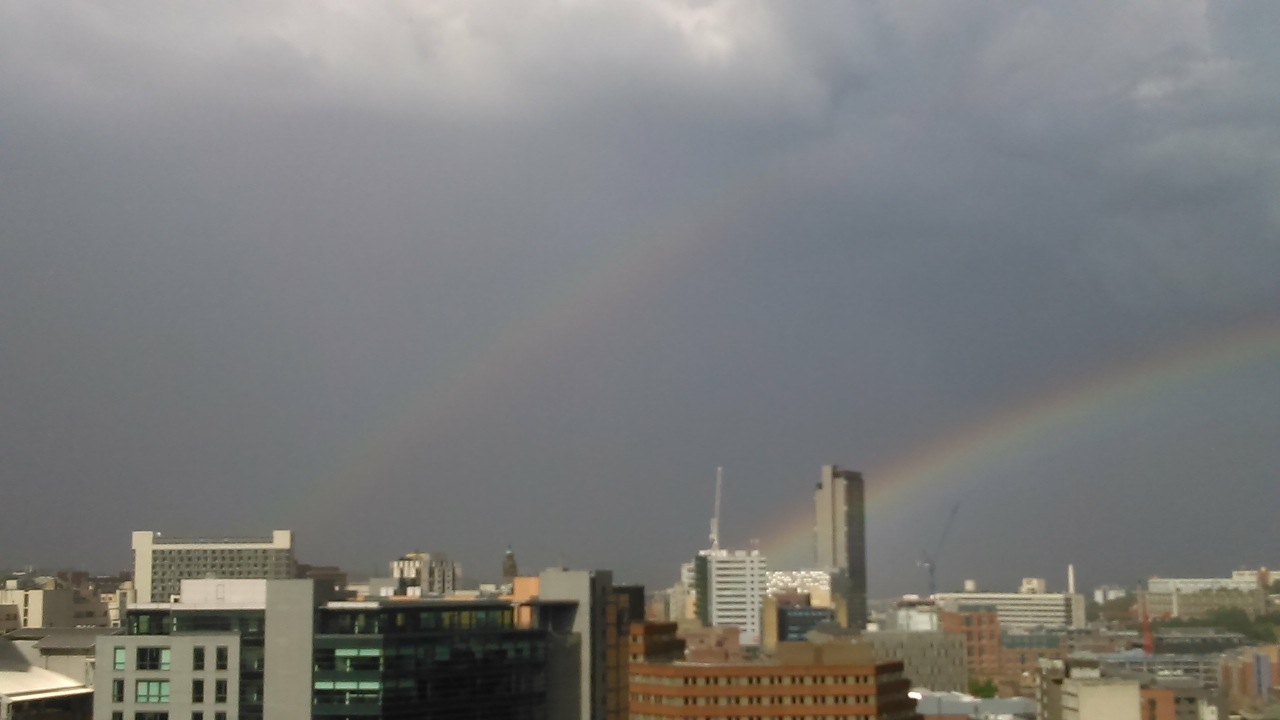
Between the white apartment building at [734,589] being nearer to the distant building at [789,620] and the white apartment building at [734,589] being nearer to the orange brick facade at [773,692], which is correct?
the distant building at [789,620]

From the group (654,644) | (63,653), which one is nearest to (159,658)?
(654,644)

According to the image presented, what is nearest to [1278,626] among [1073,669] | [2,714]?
[1073,669]

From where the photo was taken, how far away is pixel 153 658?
48688 mm

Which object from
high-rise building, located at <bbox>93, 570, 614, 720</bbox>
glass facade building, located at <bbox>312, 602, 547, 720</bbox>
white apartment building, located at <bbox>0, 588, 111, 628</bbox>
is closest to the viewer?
glass facade building, located at <bbox>312, 602, 547, 720</bbox>

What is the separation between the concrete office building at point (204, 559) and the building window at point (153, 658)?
348 ft

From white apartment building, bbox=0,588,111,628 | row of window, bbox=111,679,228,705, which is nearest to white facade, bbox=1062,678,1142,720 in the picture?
row of window, bbox=111,679,228,705

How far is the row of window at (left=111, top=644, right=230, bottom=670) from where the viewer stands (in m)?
48.4

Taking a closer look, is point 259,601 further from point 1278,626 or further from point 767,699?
point 1278,626

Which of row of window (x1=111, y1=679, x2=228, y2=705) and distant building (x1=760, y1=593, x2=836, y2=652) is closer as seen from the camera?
row of window (x1=111, y1=679, x2=228, y2=705)

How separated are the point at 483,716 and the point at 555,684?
650 cm

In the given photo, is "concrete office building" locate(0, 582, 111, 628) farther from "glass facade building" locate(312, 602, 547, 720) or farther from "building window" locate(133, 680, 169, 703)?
"glass facade building" locate(312, 602, 547, 720)

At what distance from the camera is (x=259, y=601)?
50.9 meters

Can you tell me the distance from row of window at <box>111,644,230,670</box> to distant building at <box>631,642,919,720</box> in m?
14.7

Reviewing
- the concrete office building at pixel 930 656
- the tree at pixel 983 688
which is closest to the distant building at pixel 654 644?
the concrete office building at pixel 930 656
